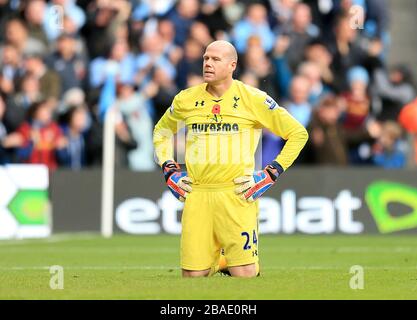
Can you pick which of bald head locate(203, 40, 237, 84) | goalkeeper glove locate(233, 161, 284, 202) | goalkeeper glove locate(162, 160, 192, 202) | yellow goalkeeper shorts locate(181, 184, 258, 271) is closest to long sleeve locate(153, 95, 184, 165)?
goalkeeper glove locate(162, 160, 192, 202)

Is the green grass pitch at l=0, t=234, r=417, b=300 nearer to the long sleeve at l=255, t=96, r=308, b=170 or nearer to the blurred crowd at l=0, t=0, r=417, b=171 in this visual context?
the long sleeve at l=255, t=96, r=308, b=170

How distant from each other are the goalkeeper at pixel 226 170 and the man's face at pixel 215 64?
0.03m

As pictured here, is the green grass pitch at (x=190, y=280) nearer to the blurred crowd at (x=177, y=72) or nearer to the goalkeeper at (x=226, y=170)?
the goalkeeper at (x=226, y=170)

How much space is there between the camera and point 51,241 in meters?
20.5

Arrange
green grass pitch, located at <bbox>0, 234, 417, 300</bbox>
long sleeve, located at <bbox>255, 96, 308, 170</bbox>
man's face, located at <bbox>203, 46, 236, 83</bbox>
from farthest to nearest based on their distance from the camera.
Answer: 1. long sleeve, located at <bbox>255, 96, 308, 170</bbox>
2. man's face, located at <bbox>203, 46, 236, 83</bbox>
3. green grass pitch, located at <bbox>0, 234, 417, 300</bbox>

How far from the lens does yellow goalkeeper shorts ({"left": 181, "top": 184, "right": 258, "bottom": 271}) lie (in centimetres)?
1193

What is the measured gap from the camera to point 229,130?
12.0 m

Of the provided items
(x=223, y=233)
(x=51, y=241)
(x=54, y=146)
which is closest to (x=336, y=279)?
(x=223, y=233)

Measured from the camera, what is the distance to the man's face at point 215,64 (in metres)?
11.8

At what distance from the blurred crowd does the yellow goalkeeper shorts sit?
29.9 ft

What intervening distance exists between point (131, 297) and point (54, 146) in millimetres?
11705

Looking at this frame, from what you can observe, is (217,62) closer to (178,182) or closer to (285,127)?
(285,127)

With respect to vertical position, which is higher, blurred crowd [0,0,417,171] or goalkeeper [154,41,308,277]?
blurred crowd [0,0,417,171]

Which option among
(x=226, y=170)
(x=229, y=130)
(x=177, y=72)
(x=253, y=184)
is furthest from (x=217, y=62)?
(x=177, y=72)
